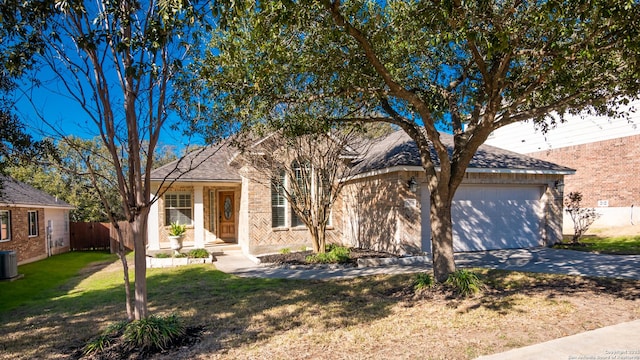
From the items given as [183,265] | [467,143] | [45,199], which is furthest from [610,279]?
[45,199]

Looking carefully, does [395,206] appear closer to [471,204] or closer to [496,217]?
[471,204]

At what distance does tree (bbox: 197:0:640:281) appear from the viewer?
5.96 metres

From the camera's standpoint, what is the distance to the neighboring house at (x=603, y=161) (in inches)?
688

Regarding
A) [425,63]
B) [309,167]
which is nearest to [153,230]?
[309,167]

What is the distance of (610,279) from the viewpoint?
8352 millimetres

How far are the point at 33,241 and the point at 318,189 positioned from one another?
46.6ft

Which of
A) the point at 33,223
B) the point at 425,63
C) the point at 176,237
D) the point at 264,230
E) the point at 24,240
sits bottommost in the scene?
the point at 24,240

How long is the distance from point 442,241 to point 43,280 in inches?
508

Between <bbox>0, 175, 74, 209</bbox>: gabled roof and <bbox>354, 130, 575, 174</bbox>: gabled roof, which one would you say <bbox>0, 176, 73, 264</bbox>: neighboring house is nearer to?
<bbox>0, 175, 74, 209</bbox>: gabled roof

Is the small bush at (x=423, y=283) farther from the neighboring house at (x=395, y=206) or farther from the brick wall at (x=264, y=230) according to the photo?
the brick wall at (x=264, y=230)

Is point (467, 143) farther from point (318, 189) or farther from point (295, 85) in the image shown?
point (318, 189)

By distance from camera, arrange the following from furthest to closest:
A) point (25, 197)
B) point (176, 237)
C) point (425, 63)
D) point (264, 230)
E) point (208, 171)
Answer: point (25, 197)
point (208, 171)
point (264, 230)
point (176, 237)
point (425, 63)

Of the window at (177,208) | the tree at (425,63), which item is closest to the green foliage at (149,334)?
the tree at (425,63)

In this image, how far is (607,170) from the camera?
18.5 m
